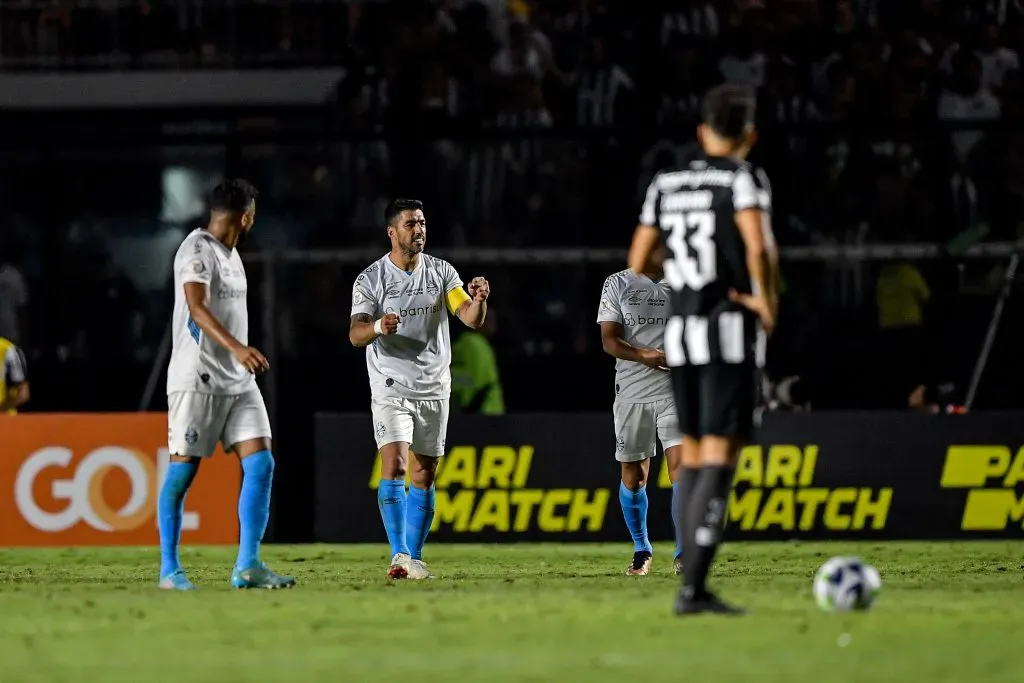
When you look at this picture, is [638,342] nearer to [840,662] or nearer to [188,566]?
[188,566]

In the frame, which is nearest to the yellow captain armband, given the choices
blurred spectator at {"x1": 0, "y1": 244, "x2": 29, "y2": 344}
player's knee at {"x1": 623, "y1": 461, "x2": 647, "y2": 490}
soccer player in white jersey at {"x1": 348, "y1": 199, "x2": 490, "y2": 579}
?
soccer player in white jersey at {"x1": 348, "y1": 199, "x2": 490, "y2": 579}

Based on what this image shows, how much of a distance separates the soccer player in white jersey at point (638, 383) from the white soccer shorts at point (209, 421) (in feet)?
9.06

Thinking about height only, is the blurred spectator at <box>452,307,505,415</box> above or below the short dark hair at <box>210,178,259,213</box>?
below

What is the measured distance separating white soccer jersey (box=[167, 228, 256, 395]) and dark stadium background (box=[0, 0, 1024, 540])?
5.23 meters

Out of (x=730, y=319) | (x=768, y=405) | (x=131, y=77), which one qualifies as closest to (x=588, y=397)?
(x=768, y=405)

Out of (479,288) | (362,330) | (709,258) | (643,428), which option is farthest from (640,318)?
(709,258)

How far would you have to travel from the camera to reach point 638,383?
1177 centimetres

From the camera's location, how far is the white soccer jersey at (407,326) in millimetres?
11203

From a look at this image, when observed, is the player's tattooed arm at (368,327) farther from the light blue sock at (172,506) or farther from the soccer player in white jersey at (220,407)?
the light blue sock at (172,506)

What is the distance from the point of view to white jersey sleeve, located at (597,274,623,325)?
38.4ft

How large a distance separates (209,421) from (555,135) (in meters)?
6.61

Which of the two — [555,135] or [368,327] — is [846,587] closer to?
[368,327]

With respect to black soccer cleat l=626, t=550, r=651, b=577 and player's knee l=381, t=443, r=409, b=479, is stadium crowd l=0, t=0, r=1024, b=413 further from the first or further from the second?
player's knee l=381, t=443, r=409, b=479

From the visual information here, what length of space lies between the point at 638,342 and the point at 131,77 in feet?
27.7
